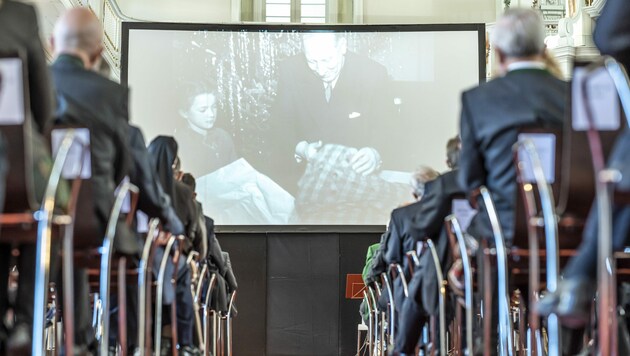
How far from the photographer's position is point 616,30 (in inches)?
114

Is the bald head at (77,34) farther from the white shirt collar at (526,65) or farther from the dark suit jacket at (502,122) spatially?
the white shirt collar at (526,65)

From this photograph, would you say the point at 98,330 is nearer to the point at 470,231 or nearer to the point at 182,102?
the point at 470,231

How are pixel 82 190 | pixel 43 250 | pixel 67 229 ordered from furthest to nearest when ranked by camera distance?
pixel 82 190 → pixel 67 229 → pixel 43 250

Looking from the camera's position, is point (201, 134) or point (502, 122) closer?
point (502, 122)

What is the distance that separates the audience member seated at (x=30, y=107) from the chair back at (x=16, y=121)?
0.61 feet

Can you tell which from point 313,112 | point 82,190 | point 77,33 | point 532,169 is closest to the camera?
point 532,169

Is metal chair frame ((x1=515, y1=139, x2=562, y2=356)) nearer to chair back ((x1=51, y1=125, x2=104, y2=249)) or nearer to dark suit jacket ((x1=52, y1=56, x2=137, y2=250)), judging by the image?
chair back ((x1=51, y1=125, x2=104, y2=249))

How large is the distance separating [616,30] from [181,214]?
13.3ft

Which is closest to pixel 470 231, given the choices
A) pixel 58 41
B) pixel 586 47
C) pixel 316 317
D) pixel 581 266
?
pixel 58 41

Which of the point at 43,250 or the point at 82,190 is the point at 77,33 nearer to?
the point at 82,190

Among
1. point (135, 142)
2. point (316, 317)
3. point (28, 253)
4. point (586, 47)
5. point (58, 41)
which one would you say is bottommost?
point (316, 317)

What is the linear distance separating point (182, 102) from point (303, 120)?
158cm

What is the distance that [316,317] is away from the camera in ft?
44.3

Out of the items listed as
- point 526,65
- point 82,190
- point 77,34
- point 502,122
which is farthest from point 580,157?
point 77,34
